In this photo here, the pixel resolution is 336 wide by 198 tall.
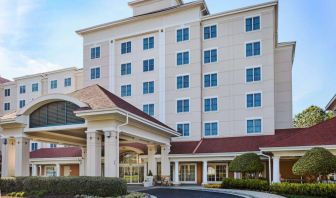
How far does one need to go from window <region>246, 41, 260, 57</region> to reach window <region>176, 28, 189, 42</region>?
19.3ft

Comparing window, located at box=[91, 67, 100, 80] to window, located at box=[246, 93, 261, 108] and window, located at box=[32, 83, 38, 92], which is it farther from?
window, located at box=[246, 93, 261, 108]

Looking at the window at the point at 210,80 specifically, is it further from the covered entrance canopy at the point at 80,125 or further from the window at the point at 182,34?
the covered entrance canopy at the point at 80,125

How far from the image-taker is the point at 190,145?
32781 millimetres

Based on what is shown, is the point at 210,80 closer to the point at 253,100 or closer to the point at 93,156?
the point at 253,100

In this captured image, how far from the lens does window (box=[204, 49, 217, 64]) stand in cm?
3431

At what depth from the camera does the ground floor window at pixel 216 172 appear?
3200 centimetres

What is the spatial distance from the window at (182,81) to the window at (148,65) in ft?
9.90

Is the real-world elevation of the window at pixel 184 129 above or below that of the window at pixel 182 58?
below

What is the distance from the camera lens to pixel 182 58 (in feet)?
115

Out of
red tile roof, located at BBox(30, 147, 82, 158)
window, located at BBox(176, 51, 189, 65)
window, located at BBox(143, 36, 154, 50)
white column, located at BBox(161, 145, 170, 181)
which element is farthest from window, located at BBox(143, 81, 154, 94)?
red tile roof, located at BBox(30, 147, 82, 158)

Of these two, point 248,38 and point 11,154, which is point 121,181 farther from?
point 248,38

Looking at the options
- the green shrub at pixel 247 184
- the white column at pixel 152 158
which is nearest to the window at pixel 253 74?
the green shrub at pixel 247 184

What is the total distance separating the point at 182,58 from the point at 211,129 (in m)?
7.23

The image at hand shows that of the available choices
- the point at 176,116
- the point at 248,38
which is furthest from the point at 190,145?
the point at 248,38
